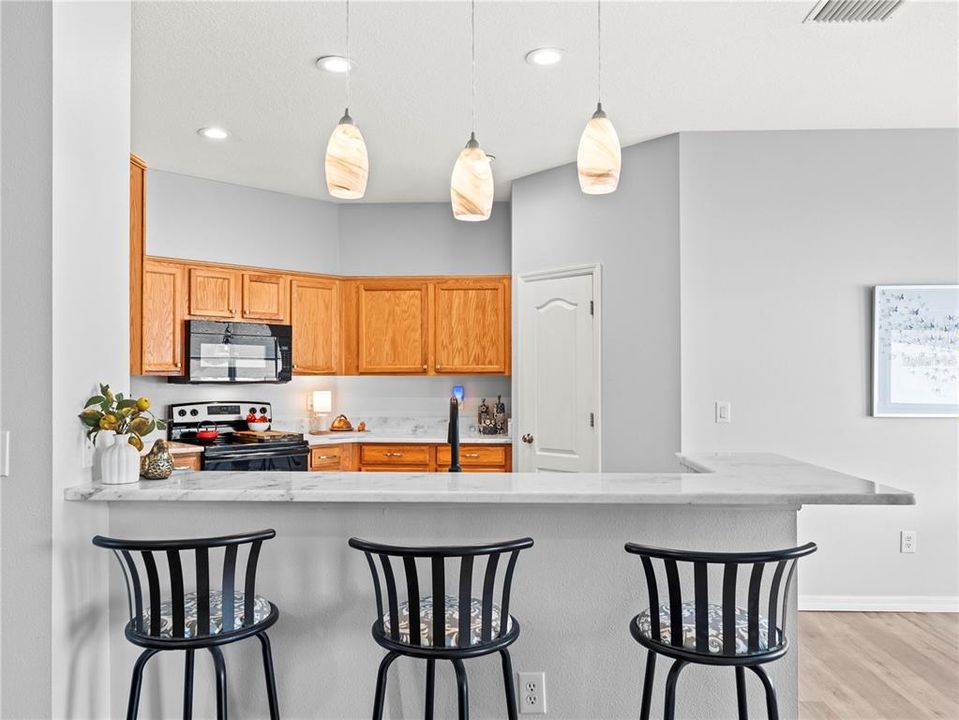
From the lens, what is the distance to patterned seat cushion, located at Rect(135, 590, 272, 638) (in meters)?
1.88

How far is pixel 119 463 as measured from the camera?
211 cm

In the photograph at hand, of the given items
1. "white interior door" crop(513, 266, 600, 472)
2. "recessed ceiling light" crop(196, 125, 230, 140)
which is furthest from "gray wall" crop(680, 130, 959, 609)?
"recessed ceiling light" crop(196, 125, 230, 140)

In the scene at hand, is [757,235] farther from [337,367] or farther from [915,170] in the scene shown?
[337,367]

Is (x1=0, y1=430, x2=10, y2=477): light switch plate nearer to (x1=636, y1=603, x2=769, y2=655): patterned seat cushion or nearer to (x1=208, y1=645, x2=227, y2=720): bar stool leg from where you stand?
(x1=208, y1=645, x2=227, y2=720): bar stool leg

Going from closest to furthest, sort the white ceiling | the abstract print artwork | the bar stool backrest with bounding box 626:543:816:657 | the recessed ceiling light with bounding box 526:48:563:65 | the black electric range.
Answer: the bar stool backrest with bounding box 626:543:816:657 < the white ceiling < the recessed ceiling light with bounding box 526:48:563:65 < the abstract print artwork < the black electric range

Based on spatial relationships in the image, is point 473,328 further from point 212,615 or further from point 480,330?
point 212,615

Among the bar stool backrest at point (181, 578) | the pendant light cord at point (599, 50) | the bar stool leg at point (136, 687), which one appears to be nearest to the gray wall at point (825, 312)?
the pendant light cord at point (599, 50)

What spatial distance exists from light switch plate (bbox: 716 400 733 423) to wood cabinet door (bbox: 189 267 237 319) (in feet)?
10.9

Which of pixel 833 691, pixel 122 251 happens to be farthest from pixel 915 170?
pixel 122 251

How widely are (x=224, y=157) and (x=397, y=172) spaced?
1.11 metres

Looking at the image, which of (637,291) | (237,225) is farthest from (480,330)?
(237,225)

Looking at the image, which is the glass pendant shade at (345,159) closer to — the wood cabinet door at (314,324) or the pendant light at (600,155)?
the pendant light at (600,155)

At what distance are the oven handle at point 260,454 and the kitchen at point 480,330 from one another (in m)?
0.04

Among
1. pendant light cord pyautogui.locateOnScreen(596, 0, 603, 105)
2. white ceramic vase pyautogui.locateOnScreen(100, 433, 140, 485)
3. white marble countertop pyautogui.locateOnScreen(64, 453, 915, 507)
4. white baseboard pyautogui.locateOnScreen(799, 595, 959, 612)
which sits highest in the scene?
pendant light cord pyautogui.locateOnScreen(596, 0, 603, 105)
